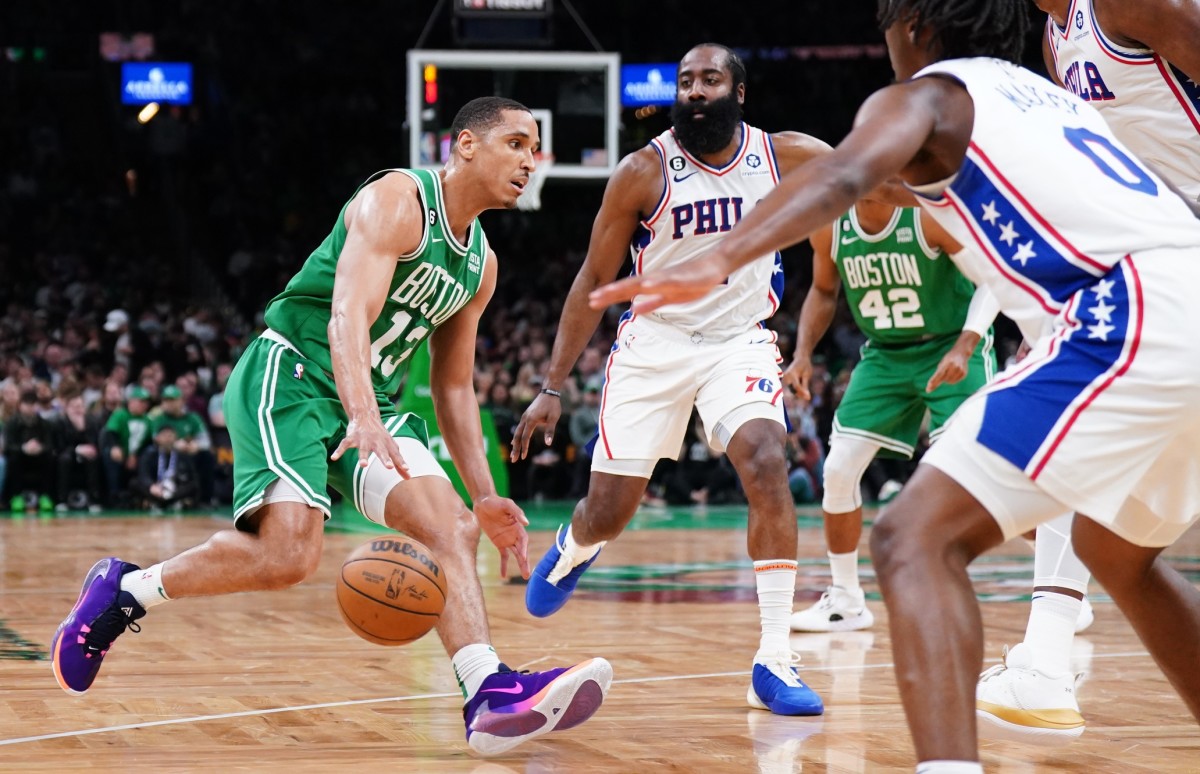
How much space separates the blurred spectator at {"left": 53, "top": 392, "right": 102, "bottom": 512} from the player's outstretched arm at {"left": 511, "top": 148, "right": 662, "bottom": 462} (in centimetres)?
1057

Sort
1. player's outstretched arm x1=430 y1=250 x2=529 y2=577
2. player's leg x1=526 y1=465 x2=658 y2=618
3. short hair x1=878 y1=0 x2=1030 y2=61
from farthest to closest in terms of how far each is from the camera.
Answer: player's leg x1=526 y1=465 x2=658 y2=618 → player's outstretched arm x1=430 y1=250 x2=529 y2=577 → short hair x1=878 y1=0 x2=1030 y2=61

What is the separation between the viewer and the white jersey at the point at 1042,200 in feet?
9.18

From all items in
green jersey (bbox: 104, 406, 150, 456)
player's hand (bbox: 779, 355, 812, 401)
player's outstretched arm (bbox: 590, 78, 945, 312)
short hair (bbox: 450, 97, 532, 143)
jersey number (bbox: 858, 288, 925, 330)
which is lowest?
green jersey (bbox: 104, 406, 150, 456)

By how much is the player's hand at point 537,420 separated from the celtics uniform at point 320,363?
0.67 m

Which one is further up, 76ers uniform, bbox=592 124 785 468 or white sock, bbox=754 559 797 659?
76ers uniform, bbox=592 124 785 468

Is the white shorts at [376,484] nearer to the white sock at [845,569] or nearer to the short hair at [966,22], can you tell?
the short hair at [966,22]

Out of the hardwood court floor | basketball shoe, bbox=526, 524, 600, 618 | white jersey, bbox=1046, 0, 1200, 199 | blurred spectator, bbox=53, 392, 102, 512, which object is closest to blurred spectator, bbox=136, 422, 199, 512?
blurred spectator, bbox=53, 392, 102, 512

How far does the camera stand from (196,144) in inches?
939

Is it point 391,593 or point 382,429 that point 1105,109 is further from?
point 391,593

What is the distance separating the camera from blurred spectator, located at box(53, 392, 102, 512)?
48.9 ft

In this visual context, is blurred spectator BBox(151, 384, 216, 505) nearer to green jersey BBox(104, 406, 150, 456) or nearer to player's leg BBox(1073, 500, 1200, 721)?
green jersey BBox(104, 406, 150, 456)

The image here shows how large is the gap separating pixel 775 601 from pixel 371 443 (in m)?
1.70

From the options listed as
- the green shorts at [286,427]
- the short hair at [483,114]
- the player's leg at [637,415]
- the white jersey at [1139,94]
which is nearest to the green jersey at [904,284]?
the player's leg at [637,415]

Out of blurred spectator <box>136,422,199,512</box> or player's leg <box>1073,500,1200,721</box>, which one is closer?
player's leg <box>1073,500,1200,721</box>
